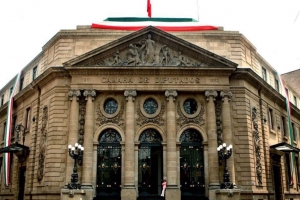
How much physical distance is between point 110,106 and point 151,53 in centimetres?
559

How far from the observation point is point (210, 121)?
2864 centimetres

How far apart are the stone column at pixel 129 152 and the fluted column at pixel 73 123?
3.97 meters

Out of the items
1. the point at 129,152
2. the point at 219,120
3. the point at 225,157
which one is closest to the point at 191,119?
the point at 219,120

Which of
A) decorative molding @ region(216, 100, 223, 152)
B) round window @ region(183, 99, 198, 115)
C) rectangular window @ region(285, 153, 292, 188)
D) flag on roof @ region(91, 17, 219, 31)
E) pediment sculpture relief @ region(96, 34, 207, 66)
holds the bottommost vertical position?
rectangular window @ region(285, 153, 292, 188)

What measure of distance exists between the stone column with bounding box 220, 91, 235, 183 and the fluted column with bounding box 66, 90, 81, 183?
11.8 m

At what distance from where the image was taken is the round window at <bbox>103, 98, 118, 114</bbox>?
A: 29594mm

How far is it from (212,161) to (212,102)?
188 inches

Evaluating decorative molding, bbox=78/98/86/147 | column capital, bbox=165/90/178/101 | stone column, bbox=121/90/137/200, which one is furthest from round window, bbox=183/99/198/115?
decorative molding, bbox=78/98/86/147

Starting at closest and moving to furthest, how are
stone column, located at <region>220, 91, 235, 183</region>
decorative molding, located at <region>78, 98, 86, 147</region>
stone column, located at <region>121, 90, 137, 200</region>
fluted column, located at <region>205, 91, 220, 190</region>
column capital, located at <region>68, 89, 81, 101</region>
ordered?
1. stone column, located at <region>121, 90, 137, 200</region>
2. fluted column, located at <region>205, 91, 220, 190</region>
3. stone column, located at <region>220, 91, 235, 183</region>
4. decorative molding, located at <region>78, 98, 86, 147</region>
5. column capital, located at <region>68, 89, 81, 101</region>

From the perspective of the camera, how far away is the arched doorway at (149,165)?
92.4ft

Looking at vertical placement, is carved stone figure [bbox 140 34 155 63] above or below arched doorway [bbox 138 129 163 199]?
above

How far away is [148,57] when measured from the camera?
2964cm

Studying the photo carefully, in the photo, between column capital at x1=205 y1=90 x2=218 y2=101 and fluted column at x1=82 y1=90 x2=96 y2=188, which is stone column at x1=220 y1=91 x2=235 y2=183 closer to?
column capital at x1=205 y1=90 x2=218 y2=101

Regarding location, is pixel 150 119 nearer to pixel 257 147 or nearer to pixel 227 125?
pixel 227 125
